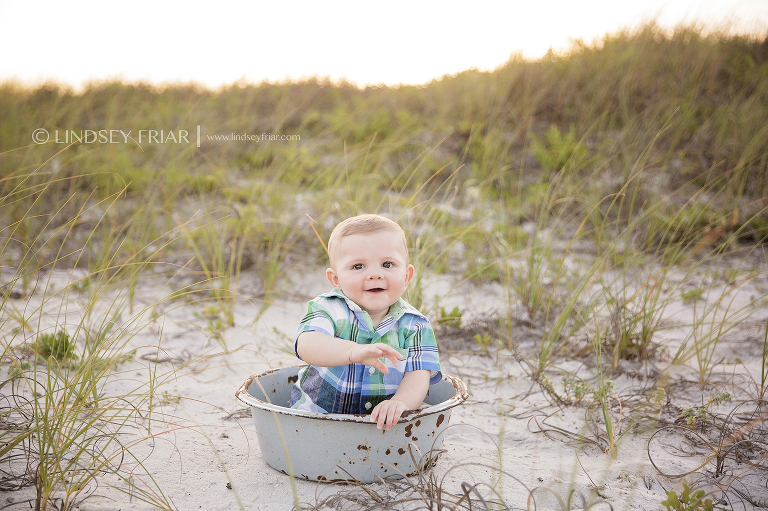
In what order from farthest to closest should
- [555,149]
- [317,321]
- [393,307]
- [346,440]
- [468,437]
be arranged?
[555,149] → [468,437] → [393,307] → [317,321] → [346,440]

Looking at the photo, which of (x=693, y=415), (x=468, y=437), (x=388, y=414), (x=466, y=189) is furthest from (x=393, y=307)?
(x=466, y=189)

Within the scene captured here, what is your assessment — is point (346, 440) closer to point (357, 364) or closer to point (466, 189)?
point (357, 364)

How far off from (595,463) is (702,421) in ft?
1.70

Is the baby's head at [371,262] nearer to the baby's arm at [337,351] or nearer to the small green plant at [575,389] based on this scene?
the baby's arm at [337,351]

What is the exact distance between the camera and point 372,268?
167 cm

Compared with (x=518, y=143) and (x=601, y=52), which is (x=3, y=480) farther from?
(x=601, y=52)

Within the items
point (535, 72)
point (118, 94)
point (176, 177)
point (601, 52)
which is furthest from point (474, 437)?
point (118, 94)

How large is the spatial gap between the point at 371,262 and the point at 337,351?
310 millimetres

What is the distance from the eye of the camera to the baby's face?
167 centimetres

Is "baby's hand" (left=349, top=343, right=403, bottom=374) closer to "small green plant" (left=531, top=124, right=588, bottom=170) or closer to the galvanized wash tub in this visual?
the galvanized wash tub

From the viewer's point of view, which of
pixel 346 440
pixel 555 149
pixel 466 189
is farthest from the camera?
pixel 555 149

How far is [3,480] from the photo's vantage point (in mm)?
1454

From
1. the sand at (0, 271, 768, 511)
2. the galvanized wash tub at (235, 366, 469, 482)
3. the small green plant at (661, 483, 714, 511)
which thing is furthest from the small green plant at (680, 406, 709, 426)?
the galvanized wash tub at (235, 366, 469, 482)

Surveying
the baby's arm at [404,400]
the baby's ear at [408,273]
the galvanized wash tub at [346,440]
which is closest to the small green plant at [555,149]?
the baby's ear at [408,273]
